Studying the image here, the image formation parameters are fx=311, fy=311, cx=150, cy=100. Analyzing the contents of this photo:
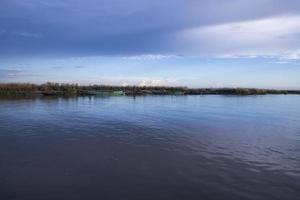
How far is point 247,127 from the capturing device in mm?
25531

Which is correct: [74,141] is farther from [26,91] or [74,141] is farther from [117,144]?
[26,91]

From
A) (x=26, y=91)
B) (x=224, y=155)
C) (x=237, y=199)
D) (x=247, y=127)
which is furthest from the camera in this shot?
(x=26, y=91)

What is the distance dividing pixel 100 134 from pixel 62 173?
8951 mm

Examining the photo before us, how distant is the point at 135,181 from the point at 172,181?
1.33 meters

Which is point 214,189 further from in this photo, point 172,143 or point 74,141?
point 74,141

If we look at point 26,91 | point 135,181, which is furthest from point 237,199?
point 26,91

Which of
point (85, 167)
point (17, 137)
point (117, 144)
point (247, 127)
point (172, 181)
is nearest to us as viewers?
point (172, 181)

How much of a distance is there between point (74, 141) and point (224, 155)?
337 inches

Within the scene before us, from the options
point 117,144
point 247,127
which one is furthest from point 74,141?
point 247,127

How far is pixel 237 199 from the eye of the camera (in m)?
9.74

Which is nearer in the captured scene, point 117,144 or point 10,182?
point 10,182

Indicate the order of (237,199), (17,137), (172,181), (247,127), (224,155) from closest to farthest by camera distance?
(237,199) < (172,181) < (224,155) < (17,137) < (247,127)

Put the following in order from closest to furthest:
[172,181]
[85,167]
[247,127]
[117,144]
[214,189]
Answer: [214,189], [172,181], [85,167], [117,144], [247,127]

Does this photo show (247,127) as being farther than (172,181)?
Yes
